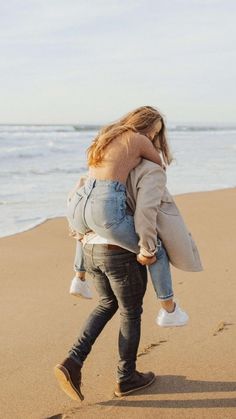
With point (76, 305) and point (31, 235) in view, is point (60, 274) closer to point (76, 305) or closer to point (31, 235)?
point (76, 305)

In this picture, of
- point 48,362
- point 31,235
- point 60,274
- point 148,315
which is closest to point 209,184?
point 31,235

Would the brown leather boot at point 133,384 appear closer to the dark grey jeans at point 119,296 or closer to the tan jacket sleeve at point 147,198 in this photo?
the dark grey jeans at point 119,296

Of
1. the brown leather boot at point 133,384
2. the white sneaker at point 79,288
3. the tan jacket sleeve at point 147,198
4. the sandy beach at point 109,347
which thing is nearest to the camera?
the tan jacket sleeve at point 147,198

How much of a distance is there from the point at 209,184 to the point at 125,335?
10418mm

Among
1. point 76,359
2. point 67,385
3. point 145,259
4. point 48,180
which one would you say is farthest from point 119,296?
point 48,180

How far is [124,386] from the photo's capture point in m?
3.43

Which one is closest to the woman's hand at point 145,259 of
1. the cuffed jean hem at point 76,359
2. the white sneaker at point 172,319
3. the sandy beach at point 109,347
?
the white sneaker at point 172,319

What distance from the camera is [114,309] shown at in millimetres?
3416

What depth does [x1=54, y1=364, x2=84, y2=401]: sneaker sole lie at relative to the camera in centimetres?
321

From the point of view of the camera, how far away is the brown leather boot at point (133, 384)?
135 inches

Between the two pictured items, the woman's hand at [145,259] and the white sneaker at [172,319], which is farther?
the white sneaker at [172,319]

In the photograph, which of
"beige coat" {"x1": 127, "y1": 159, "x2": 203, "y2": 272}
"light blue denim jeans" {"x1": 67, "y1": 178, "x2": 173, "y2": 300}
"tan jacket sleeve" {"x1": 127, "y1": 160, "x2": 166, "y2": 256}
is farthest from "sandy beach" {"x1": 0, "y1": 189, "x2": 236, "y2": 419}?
"tan jacket sleeve" {"x1": 127, "y1": 160, "x2": 166, "y2": 256}

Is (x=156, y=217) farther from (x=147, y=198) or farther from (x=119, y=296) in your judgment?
(x=119, y=296)

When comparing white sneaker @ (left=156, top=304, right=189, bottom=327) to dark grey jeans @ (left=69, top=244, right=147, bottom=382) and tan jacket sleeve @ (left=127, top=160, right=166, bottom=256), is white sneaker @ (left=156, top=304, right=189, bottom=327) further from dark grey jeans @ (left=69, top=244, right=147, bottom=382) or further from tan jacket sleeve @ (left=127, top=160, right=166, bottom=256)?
tan jacket sleeve @ (left=127, top=160, right=166, bottom=256)
